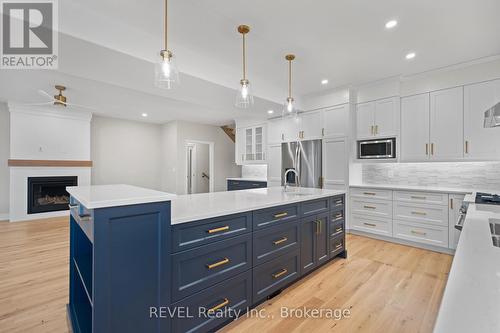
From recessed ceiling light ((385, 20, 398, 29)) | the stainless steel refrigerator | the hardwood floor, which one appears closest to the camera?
the hardwood floor

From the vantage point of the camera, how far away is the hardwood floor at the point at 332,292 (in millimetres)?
1832

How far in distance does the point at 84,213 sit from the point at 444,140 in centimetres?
447

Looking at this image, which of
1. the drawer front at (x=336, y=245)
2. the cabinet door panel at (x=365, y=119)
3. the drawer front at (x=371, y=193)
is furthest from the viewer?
the cabinet door panel at (x=365, y=119)

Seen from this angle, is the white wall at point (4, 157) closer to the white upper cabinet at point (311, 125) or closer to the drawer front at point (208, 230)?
the drawer front at point (208, 230)

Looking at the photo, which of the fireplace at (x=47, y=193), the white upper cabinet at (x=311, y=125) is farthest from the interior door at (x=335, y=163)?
the fireplace at (x=47, y=193)

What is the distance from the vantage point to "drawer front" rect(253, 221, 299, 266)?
6.41 ft

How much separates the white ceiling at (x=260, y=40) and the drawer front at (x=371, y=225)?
2410 millimetres

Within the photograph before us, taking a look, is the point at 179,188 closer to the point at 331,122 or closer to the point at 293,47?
the point at 331,122

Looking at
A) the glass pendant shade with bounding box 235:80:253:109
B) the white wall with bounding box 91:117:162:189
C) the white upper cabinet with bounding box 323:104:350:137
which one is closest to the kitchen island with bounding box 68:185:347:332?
the glass pendant shade with bounding box 235:80:253:109

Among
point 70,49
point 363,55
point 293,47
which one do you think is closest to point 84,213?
point 70,49

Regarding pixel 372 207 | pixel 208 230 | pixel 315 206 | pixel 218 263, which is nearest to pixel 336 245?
pixel 315 206

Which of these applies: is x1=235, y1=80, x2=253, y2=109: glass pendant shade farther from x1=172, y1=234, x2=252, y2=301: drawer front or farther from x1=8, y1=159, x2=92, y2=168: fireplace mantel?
x1=8, y1=159, x2=92, y2=168: fireplace mantel

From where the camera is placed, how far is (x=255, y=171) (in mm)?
6859

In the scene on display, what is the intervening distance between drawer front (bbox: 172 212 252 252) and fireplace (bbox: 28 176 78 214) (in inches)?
233
